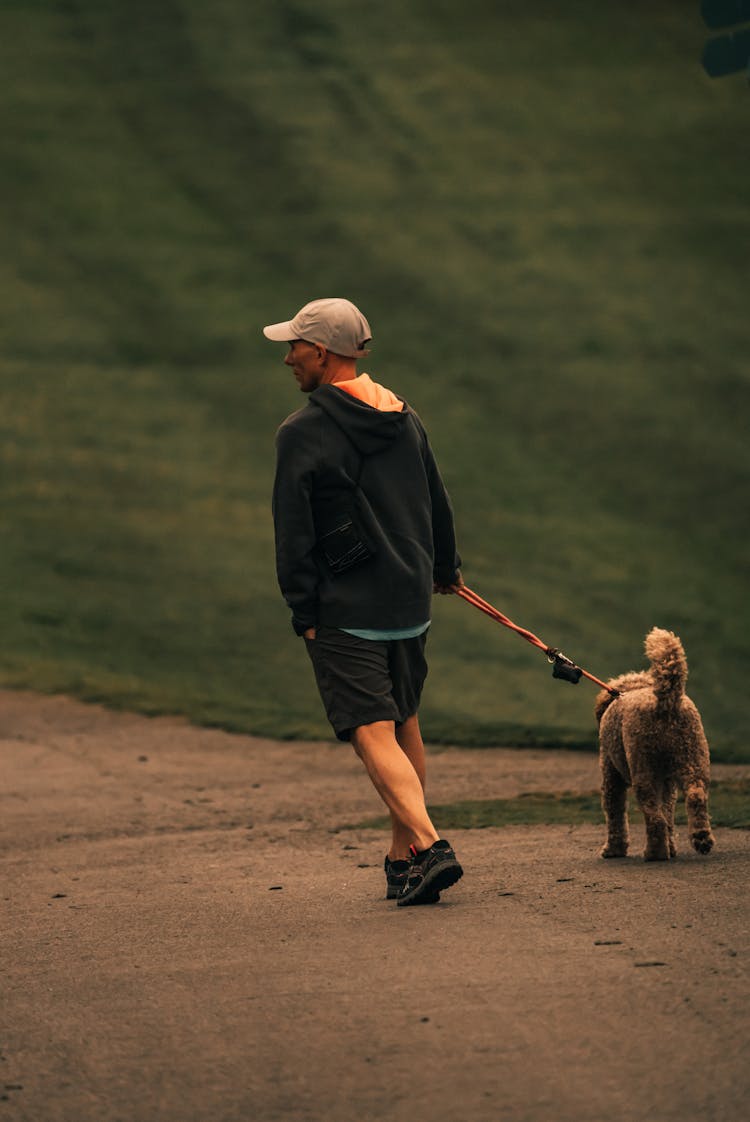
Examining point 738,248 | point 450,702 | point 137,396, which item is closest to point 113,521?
point 137,396

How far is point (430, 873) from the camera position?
570 centimetres

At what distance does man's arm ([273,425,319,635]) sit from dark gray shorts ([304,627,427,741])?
19 cm

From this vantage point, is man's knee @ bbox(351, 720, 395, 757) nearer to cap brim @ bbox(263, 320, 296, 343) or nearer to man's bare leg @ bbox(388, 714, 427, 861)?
man's bare leg @ bbox(388, 714, 427, 861)

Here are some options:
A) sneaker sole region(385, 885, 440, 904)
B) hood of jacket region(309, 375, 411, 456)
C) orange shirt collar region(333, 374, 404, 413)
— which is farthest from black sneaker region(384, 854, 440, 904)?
orange shirt collar region(333, 374, 404, 413)

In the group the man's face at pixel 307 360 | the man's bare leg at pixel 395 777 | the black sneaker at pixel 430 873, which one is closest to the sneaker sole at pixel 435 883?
the black sneaker at pixel 430 873

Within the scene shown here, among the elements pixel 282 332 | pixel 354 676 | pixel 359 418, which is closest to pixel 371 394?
pixel 359 418

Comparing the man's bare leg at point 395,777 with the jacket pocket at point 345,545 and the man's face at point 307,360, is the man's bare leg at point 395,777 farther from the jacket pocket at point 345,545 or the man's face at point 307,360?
the man's face at point 307,360

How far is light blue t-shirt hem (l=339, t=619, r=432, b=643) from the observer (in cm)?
593

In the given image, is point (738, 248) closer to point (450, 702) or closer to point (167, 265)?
point (167, 265)

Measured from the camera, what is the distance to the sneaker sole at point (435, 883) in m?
5.68

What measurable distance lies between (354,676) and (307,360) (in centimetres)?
113

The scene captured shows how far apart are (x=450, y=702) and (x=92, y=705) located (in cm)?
256

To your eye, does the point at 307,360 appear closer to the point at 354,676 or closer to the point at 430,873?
the point at 354,676

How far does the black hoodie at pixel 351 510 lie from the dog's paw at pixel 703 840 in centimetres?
138
